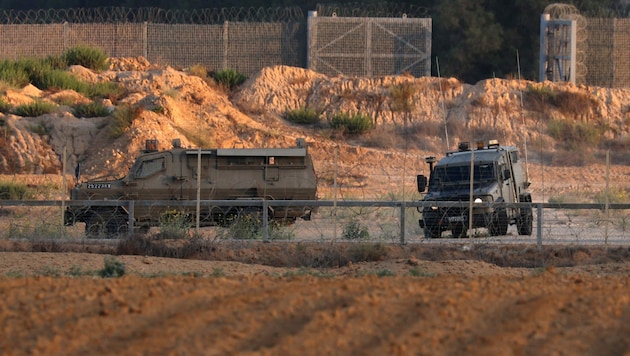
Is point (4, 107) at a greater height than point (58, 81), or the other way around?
point (58, 81)

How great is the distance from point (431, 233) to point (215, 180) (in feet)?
17.2

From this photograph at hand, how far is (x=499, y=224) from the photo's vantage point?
70.1 feet

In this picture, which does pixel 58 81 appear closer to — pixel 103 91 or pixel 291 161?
pixel 103 91

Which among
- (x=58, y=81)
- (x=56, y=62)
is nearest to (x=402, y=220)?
(x=58, y=81)

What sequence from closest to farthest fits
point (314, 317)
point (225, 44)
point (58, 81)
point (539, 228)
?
point (314, 317), point (539, 228), point (58, 81), point (225, 44)

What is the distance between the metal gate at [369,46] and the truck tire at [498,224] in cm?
2088

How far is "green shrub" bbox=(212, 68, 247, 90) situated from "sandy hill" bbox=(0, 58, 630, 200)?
0.45 metres

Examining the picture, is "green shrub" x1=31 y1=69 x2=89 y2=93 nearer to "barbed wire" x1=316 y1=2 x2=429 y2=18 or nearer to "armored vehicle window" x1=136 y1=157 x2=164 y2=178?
"barbed wire" x1=316 y1=2 x2=429 y2=18

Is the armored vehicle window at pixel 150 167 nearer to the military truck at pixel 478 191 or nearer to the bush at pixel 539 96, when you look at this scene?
the military truck at pixel 478 191

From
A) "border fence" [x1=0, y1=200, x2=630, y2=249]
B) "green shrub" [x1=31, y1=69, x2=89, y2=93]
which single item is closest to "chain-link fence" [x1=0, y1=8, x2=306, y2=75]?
"green shrub" [x1=31, y1=69, x2=89, y2=93]

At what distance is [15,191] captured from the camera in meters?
31.2

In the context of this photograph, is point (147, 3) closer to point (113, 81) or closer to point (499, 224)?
point (113, 81)

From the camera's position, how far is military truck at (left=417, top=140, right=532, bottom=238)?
70.1 ft

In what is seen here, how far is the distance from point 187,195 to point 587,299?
1483cm
